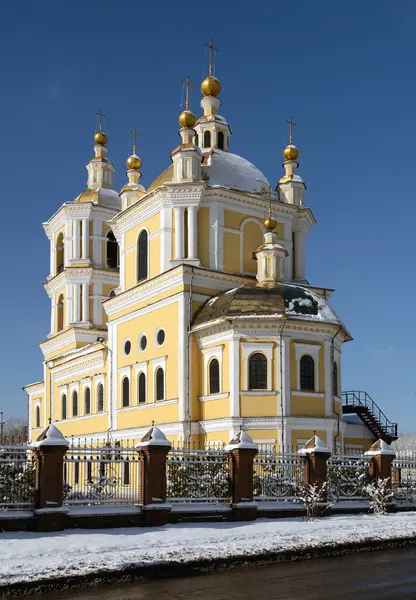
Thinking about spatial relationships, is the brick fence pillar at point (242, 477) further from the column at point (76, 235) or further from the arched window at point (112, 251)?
the arched window at point (112, 251)

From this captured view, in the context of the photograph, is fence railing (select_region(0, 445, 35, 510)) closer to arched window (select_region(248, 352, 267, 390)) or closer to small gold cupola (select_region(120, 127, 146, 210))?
arched window (select_region(248, 352, 267, 390))

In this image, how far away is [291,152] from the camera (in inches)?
1307

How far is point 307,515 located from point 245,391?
883 centimetres

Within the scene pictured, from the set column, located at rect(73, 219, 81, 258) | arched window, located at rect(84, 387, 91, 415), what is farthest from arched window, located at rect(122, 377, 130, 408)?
column, located at rect(73, 219, 81, 258)

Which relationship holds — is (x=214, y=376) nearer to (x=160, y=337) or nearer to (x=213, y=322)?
(x=213, y=322)

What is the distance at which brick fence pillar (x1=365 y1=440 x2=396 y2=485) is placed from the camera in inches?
717

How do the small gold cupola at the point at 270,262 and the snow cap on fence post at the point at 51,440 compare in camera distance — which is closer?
the snow cap on fence post at the point at 51,440

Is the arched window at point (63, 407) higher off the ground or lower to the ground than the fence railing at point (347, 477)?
higher

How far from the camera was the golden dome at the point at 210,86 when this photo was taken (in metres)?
33.0

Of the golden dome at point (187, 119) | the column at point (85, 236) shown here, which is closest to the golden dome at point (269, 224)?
the golden dome at point (187, 119)

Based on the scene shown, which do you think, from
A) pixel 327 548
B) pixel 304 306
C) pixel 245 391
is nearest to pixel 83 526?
pixel 327 548

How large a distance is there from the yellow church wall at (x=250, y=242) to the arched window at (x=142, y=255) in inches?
151

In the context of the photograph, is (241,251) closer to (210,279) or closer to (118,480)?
(210,279)

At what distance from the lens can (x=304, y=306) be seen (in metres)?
25.6
